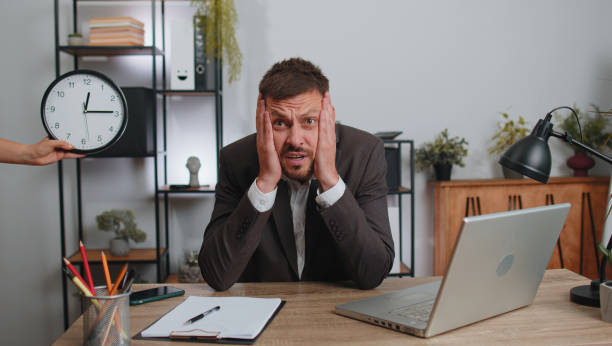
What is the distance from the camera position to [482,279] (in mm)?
997

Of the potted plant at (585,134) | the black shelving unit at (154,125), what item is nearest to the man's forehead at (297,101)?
the black shelving unit at (154,125)

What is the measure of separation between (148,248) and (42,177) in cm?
78

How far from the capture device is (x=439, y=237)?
10.2 ft

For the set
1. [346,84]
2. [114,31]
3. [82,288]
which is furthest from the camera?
[346,84]

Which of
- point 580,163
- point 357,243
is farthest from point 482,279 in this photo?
point 580,163

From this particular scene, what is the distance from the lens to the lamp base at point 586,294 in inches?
46.5

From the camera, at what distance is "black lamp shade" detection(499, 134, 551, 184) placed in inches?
47.6

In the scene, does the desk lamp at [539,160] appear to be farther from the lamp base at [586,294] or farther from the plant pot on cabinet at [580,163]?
the plant pot on cabinet at [580,163]

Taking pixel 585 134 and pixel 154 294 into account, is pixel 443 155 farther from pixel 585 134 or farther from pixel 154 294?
pixel 154 294

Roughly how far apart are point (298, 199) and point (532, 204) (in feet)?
6.57

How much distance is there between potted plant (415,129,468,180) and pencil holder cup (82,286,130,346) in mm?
2402

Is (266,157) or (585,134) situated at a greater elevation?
(585,134)

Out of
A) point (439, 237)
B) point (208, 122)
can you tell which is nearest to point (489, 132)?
point (439, 237)

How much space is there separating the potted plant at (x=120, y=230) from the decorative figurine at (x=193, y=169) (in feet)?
1.32
